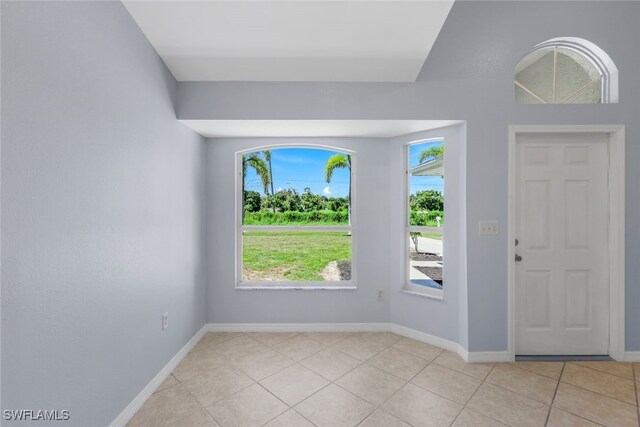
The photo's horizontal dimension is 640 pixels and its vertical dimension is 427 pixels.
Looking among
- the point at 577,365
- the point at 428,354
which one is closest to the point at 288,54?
the point at 428,354

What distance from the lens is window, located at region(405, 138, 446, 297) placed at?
2.70 meters

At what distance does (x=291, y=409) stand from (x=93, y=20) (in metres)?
2.53

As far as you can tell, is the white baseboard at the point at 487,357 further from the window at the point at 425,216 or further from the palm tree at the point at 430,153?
the palm tree at the point at 430,153

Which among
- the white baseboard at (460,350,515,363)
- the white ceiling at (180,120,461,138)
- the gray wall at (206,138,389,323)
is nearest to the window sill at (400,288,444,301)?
the gray wall at (206,138,389,323)

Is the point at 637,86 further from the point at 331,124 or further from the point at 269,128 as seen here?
the point at 269,128

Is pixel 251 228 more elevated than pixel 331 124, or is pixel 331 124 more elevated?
pixel 331 124

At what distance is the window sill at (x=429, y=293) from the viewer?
8.63 ft

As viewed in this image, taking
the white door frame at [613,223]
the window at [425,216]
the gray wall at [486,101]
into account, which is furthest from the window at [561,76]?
the window at [425,216]

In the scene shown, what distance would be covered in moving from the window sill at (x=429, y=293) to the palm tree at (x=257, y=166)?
191cm

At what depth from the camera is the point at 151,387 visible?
6.18ft

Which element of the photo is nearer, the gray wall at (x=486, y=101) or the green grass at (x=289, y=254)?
the gray wall at (x=486, y=101)

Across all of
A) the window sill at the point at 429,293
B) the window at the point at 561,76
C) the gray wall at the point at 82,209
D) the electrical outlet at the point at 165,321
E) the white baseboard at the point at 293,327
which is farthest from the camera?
the white baseboard at the point at 293,327

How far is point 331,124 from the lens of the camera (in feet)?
8.07

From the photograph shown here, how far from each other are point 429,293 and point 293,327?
1483 mm
